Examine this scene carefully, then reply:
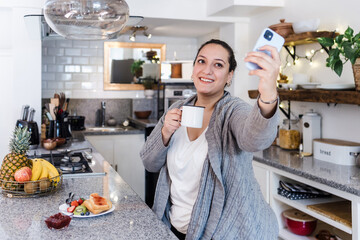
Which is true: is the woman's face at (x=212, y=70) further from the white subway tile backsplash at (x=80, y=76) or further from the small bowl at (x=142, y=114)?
the white subway tile backsplash at (x=80, y=76)

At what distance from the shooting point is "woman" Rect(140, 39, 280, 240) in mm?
1555

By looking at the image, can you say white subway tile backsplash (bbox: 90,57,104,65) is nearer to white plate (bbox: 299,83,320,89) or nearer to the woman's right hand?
white plate (bbox: 299,83,320,89)

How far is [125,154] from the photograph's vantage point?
484 cm

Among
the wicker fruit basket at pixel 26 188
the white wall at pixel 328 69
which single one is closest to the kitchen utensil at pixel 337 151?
the white wall at pixel 328 69

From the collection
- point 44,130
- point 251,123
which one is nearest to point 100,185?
point 251,123

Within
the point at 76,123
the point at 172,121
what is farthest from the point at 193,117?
the point at 76,123

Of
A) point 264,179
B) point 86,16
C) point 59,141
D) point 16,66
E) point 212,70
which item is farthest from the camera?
point 16,66

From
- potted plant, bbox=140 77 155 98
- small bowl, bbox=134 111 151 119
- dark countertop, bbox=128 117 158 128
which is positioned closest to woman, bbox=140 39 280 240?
dark countertop, bbox=128 117 158 128

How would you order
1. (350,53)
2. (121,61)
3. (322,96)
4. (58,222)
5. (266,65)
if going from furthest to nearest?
(121,61) → (322,96) → (350,53) → (58,222) → (266,65)

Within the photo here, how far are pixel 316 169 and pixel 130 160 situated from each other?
256 centimetres

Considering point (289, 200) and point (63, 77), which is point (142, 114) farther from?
point (289, 200)

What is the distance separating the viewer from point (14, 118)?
398cm

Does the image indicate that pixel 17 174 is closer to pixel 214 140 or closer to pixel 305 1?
pixel 214 140

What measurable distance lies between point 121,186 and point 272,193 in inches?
56.3
